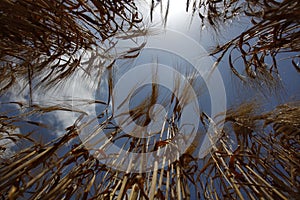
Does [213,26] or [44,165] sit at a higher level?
[213,26]

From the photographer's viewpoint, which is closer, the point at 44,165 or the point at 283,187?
the point at 283,187

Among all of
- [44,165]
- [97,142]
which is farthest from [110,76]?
[44,165]

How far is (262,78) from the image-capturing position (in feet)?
3.10

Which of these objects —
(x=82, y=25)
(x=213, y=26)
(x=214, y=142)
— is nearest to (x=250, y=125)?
(x=214, y=142)

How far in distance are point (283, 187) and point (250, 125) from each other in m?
0.36

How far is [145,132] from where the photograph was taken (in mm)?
803

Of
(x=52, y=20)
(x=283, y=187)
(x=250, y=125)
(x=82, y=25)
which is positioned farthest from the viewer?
(x=250, y=125)

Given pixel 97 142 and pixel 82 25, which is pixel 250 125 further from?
pixel 82 25

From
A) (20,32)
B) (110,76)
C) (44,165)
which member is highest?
(20,32)

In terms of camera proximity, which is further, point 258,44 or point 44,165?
point 258,44

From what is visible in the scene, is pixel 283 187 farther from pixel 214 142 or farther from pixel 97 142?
pixel 97 142

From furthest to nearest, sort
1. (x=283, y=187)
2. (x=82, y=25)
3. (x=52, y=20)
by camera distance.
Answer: (x=82, y=25)
(x=52, y=20)
(x=283, y=187)

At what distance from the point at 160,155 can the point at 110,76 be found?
0.25 metres

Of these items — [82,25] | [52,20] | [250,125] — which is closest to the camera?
[52,20]
